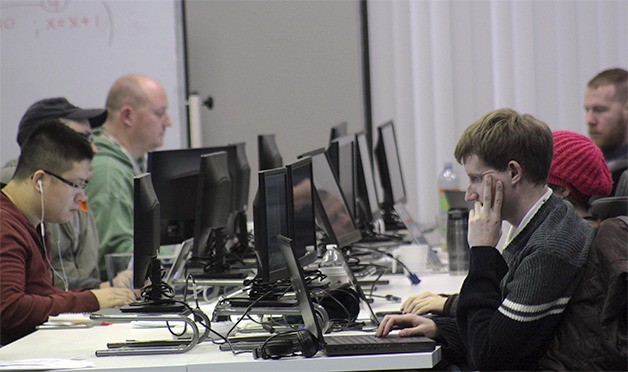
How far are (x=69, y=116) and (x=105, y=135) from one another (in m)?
0.58

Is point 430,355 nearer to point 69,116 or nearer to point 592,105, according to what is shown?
point 69,116

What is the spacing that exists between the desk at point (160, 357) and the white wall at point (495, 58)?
321cm

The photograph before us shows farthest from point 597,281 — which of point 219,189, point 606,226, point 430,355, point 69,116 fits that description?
point 69,116

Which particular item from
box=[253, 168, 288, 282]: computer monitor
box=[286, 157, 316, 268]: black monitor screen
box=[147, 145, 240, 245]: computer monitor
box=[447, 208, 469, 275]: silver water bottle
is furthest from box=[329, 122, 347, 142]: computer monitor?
box=[253, 168, 288, 282]: computer monitor

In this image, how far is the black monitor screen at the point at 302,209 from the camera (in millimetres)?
2822

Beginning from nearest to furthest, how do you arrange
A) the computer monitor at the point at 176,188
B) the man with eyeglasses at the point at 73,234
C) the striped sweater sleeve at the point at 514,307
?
the striped sweater sleeve at the point at 514,307 < the computer monitor at the point at 176,188 < the man with eyeglasses at the point at 73,234

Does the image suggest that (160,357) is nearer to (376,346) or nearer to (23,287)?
(376,346)

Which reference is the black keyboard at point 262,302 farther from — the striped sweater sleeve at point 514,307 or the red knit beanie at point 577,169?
the red knit beanie at point 577,169

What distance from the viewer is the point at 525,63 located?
589 centimetres

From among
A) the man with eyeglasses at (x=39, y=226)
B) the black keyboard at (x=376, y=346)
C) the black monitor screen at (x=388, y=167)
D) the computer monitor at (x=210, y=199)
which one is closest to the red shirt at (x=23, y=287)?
the man with eyeglasses at (x=39, y=226)

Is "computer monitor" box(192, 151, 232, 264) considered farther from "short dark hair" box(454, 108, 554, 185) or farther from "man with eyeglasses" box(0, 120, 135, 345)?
"short dark hair" box(454, 108, 554, 185)

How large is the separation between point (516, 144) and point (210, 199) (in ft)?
4.69

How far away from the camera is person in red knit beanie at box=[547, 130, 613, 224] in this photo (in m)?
2.70

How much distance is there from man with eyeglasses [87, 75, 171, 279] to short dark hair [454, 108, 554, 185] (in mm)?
2428
